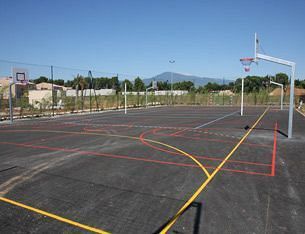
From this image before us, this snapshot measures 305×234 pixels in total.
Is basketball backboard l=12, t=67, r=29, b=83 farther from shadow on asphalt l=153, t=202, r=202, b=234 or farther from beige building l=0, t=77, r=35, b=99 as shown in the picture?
shadow on asphalt l=153, t=202, r=202, b=234

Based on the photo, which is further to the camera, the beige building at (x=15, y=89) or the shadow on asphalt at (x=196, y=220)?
the beige building at (x=15, y=89)

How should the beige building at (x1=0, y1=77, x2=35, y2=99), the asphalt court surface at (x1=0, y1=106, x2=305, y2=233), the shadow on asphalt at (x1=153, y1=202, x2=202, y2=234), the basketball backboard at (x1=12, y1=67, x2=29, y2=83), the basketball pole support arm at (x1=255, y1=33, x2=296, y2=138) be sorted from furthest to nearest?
the beige building at (x1=0, y1=77, x2=35, y2=99), the basketball backboard at (x1=12, y1=67, x2=29, y2=83), the basketball pole support arm at (x1=255, y1=33, x2=296, y2=138), the asphalt court surface at (x1=0, y1=106, x2=305, y2=233), the shadow on asphalt at (x1=153, y1=202, x2=202, y2=234)

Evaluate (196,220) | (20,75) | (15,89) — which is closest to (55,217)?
(196,220)

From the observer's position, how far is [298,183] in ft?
21.2

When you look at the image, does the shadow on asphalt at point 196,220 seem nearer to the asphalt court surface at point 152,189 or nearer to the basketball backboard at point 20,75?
the asphalt court surface at point 152,189

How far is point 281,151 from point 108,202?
7611mm

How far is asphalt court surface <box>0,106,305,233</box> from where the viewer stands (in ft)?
14.9

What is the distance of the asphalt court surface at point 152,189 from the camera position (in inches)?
178

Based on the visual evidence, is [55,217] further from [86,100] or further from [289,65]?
[86,100]

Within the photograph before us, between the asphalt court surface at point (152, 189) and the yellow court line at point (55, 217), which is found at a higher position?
the asphalt court surface at point (152, 189)

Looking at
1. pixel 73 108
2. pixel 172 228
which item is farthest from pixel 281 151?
pixel 73 108

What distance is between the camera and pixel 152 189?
6102mm

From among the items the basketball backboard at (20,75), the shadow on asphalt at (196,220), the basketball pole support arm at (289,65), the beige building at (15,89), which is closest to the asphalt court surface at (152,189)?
the shadow on asphalt at (196,220)

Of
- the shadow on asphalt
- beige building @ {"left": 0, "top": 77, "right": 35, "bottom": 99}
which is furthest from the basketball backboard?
the shadow on asphalt
